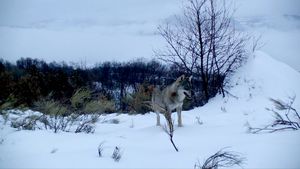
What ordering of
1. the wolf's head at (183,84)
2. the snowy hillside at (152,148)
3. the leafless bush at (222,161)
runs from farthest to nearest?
the wolf's head at (183,84) < the snowy hillside at (152,148) < the leafless bush at (222,161)

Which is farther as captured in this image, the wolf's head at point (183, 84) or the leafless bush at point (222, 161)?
the wolf's head at point (183, 84)

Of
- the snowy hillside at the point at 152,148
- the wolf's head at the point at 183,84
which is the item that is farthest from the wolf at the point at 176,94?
the snowy hillside at the point at 152,148

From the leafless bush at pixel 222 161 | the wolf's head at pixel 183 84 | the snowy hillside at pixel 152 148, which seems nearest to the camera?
the leafless bush at pixel 222 161

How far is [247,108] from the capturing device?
10.6 metres

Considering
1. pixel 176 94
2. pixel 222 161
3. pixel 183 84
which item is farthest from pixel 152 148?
pixel 183 84

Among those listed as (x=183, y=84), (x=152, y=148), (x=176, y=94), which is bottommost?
(x=152, y=148)

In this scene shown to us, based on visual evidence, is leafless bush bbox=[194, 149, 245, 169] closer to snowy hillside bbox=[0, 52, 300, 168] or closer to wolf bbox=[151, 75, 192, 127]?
snowy hillside bbox=[0, 52, 300, 168]

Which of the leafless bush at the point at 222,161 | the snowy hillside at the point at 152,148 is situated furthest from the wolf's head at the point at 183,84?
the leafless bush at the point at 222,161

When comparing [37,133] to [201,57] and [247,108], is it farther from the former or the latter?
[201,57]

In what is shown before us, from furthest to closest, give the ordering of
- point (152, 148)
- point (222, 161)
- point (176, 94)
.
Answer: point (176, 94) → point (152, 148) → point (222, 161)

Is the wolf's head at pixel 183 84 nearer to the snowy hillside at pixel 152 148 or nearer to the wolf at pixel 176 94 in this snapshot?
the wolf at pixel 176 94

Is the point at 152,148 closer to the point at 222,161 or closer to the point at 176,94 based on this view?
the point at 222,161

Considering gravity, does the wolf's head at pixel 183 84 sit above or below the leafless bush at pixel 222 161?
above

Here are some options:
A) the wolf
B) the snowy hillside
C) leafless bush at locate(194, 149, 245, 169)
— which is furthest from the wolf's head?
leafless bush at locate(194, 149, 245, 169)
